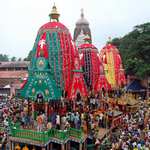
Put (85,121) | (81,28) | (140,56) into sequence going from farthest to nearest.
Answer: (140,56) < (81,28) < (85,121)

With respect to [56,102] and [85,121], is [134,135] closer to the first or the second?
[85,121]

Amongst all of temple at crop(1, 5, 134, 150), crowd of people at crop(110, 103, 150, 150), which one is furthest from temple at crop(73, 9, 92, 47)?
temple at crop(1, 5, 134, 150)

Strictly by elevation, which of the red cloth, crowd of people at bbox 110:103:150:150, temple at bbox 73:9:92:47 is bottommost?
crowd of people at bbox 110:103:150:150

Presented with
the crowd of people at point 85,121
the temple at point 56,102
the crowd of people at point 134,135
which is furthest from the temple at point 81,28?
the temple at point 56,102

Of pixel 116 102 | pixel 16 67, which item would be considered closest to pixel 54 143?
pixel 116 102

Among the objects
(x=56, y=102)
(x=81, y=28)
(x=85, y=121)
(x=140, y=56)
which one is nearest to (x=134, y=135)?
(x=85, y=121)

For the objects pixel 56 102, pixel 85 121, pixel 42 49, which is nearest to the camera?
pixel 42 49

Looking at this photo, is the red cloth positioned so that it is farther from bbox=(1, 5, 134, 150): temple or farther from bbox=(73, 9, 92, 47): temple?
bbox=(73, 9, 92, 47): temple

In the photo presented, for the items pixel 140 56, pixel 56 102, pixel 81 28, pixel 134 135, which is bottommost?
pixel 134 135

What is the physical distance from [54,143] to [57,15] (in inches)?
245

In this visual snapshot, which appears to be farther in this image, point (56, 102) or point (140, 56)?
point (140, 56)

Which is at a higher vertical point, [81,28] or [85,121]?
[81,28]

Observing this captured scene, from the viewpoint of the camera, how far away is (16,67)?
47.0 meters

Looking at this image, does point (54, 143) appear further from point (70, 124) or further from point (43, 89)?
point (43, 89)
